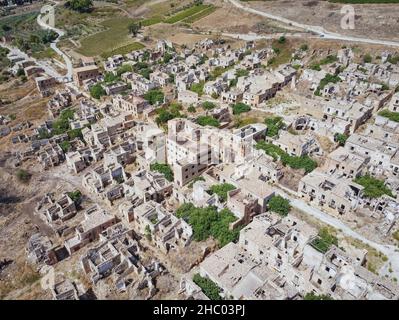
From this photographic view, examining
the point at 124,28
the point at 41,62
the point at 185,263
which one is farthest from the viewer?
the point at 124,28

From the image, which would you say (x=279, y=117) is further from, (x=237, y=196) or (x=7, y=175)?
(x=7, y=175)

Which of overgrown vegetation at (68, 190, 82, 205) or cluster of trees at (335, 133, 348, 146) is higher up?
cluster of trees at (335, 133, 348, 146)

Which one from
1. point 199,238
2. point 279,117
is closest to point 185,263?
point 199,238

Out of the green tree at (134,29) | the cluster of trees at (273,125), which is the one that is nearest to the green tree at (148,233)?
the cluster of trees at (273,125)

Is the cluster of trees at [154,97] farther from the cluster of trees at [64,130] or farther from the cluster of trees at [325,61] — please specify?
the cluster of trees at [325,61]

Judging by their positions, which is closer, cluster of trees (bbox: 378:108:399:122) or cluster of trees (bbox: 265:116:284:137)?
cluster of trees (bbox: 378:108:399:122)

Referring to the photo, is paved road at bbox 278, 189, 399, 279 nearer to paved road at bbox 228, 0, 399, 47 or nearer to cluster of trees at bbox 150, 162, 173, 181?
cluster of trees at bbox 150, 162, 173, 181

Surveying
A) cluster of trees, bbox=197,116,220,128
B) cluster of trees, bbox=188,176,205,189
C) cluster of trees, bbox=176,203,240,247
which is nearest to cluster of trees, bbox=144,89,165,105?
cluster of trees, bbox=197,116,220,128

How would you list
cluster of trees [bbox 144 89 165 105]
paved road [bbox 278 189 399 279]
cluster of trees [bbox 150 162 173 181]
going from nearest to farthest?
paved road [bbox 278 189 399 279]
cluster of trees [bbox 150 162 173 181]
cluster of trees [bbox 144 89 165 105]
